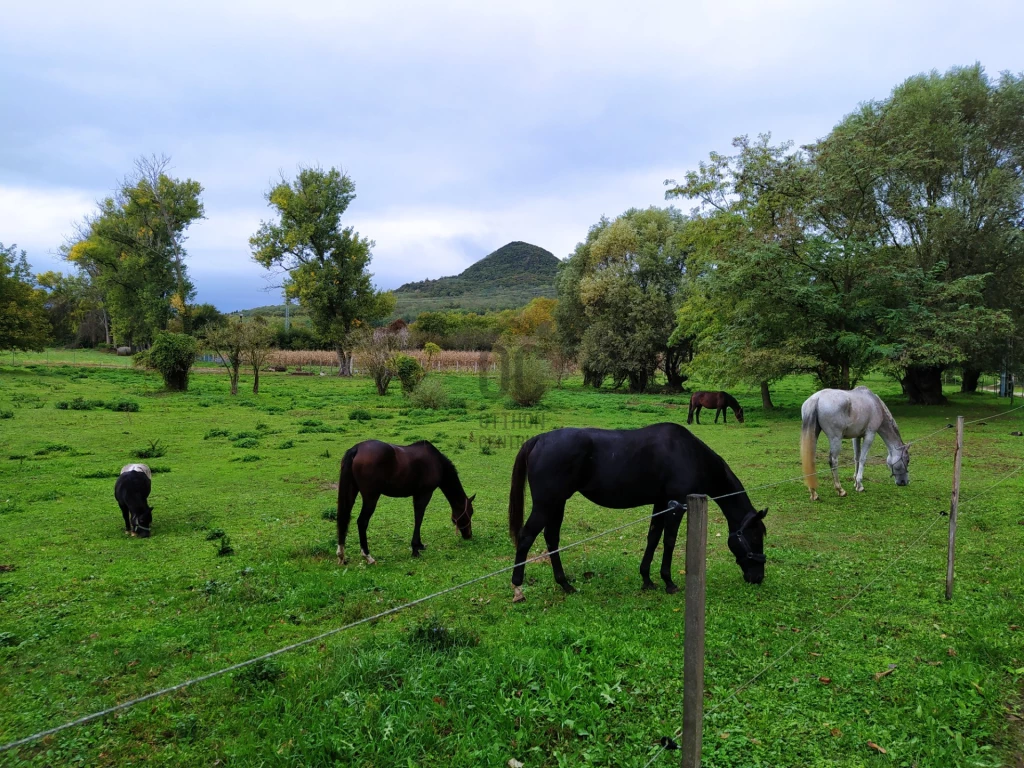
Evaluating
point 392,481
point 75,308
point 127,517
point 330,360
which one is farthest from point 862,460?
point 75,308

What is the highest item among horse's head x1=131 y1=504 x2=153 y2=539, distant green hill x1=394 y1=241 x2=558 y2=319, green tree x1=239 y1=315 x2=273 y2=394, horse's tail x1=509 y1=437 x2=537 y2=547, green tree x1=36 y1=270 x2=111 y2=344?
distant green hill x1=394 y1=241 x2=558 y2=319

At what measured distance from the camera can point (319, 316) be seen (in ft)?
138

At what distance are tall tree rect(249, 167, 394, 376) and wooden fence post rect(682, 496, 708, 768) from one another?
40.2 metres

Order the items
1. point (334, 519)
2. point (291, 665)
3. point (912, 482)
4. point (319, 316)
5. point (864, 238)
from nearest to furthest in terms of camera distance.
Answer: point (291, 665)
point (334, 519)
point (912, 482)
point (864, 238)
point (319, 316)

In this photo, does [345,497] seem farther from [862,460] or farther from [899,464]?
[899,464]

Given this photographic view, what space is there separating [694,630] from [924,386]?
25.6 m

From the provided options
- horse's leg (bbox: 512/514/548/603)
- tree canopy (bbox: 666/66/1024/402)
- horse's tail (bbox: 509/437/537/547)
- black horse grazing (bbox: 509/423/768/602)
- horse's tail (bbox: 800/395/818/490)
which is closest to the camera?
horse's leg (bbox: 512/514/548/603)

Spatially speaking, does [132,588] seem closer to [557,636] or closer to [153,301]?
[557,636]

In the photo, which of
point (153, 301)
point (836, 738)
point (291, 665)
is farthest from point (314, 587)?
point (153, 301)

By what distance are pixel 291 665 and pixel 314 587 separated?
1.58 meters

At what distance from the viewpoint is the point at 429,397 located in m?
22.8

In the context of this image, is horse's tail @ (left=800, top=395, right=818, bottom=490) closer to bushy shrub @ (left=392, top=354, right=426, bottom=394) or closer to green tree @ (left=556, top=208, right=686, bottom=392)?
bushy shrub @ (left=392, top=354, right=426, bottom=394)

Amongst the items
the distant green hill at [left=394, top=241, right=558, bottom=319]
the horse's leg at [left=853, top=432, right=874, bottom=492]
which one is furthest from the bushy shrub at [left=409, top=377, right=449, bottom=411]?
the distant green hill at [left=394, top=241, right=558, bottom=319]

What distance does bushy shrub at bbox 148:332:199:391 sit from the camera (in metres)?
24.3
